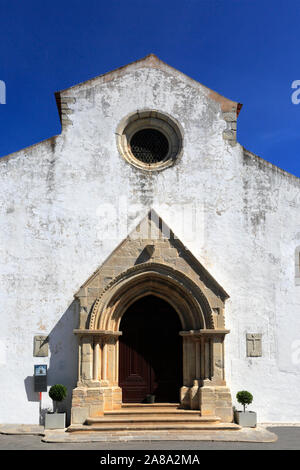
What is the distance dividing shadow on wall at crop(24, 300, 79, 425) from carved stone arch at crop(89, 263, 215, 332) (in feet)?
3.02

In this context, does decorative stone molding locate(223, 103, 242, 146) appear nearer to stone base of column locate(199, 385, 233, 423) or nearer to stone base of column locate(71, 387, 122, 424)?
stone base of column locate(199, 385, 233, 423)

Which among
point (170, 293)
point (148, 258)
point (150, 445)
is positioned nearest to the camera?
point (150, 445)

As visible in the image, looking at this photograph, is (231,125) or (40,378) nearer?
(40,378)

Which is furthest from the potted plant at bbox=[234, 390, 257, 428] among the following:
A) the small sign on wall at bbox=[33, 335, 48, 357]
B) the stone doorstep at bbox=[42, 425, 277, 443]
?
the small sign on wall at bbox=[33, 335, 48, 357]

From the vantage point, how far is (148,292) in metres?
13.5

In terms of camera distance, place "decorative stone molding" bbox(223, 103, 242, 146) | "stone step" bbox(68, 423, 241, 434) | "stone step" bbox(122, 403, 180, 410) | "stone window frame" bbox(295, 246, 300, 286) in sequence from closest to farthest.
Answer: "stone step" bbox(68, 423, 241, 434) → "stone step" bbox(122, 403, 180, 410) → "stone window frame" bbox(295, 246, 300, 286) → "decorative stone molding" bbox(223, 103, 242, 146)

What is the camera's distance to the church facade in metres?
12.8

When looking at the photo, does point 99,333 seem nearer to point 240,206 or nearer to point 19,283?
point 19,283

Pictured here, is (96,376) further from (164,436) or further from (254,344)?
(254,344)

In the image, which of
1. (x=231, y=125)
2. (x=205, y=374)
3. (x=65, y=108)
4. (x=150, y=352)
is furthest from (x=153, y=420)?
(x=65, y=108)

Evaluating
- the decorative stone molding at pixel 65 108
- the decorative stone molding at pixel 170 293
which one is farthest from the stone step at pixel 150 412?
the decorative stone molding at pixel 65 108

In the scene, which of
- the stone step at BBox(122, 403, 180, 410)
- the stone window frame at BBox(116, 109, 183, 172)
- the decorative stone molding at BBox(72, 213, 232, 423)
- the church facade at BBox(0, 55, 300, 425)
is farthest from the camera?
the stone window frame at BBox(116, 109, 183, 172)

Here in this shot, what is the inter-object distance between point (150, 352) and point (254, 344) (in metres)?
2.82

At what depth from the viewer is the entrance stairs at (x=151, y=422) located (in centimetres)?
1164
